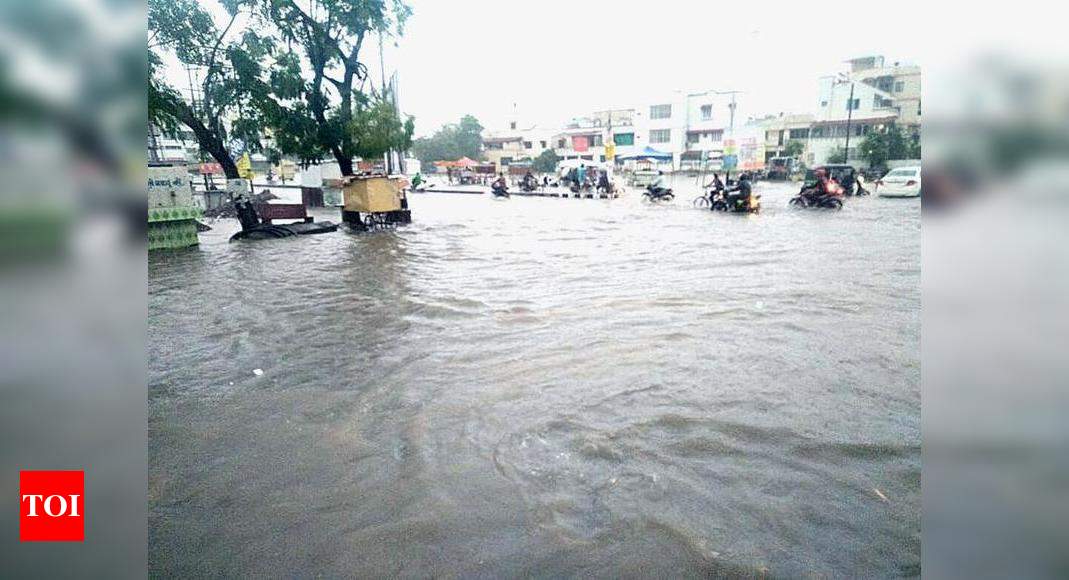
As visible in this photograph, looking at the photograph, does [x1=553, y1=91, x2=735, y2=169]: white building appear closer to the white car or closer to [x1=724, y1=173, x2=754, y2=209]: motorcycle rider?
the white car

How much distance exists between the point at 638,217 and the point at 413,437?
1436 centimetres

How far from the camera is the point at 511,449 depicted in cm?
343

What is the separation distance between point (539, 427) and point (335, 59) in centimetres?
1430

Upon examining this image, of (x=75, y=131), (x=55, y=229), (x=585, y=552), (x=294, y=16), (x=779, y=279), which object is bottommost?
(x=585, y=552)

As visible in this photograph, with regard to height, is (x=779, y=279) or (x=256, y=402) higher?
(x=779, y=279)

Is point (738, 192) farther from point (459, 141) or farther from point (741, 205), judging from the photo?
point (459, 141)

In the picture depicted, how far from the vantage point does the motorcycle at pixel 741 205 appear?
1730 cm

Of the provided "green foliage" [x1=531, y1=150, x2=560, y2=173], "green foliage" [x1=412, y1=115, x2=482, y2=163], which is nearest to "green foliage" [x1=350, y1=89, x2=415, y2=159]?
"green foliage" [x1=531, y1=150, x2=560, y2=173]

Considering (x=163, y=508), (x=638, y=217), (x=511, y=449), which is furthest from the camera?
(x=638, y=217)

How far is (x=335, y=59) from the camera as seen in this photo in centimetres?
1512

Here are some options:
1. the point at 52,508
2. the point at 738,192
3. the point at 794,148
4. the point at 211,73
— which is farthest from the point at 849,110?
the point at 52,508

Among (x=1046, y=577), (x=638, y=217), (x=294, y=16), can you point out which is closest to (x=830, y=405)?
(x=1046, y=577)

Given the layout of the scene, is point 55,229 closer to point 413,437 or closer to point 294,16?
point 413,437

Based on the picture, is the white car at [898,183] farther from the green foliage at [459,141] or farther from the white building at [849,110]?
the green foliage at [459,141]
